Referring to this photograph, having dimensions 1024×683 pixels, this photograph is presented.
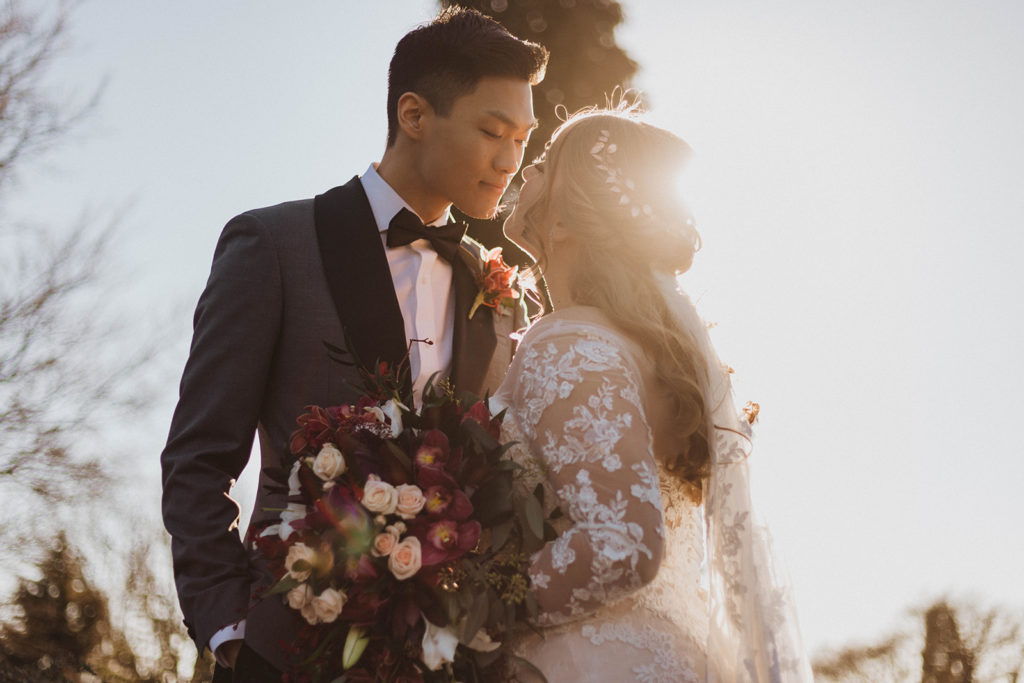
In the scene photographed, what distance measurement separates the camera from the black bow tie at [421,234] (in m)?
3.84

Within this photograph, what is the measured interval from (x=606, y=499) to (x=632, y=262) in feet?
3.20

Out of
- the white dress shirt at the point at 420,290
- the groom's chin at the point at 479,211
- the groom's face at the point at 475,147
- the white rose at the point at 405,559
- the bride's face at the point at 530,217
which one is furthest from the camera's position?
the groom's chin at the point at 479,211

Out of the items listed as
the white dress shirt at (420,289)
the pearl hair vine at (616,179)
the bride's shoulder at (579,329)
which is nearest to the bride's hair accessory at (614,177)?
the pearl hair vine at (616,179)

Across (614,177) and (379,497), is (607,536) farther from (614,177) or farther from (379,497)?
(614,177)

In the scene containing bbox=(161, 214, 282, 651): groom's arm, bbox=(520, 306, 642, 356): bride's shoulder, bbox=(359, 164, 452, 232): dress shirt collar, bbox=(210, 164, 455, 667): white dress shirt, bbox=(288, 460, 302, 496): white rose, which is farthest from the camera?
bbox=(359, 164, 452, 232): dress shirt collar

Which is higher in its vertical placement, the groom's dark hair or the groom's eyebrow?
the groom's dark hair

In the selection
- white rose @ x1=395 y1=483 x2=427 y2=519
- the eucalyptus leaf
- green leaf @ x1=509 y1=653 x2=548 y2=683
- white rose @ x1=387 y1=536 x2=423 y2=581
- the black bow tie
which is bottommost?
green leaf @ x1=509 y1=653 x2=548 y2=683

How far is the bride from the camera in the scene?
2588 millimetres

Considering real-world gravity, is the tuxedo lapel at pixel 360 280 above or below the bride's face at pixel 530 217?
below

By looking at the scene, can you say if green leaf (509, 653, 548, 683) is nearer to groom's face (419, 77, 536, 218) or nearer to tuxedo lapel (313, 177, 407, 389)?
tuxedo lapel (313, 177, 407, 389)

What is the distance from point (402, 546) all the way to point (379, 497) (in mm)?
146

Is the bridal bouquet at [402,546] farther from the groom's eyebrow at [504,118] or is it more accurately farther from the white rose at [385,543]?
the groom's eyebrow at [504,118]

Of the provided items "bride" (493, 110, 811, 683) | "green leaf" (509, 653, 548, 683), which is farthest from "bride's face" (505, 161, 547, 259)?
"green leaf" (509, 653, 548, 683)

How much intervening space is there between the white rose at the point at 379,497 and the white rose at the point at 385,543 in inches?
2.2
